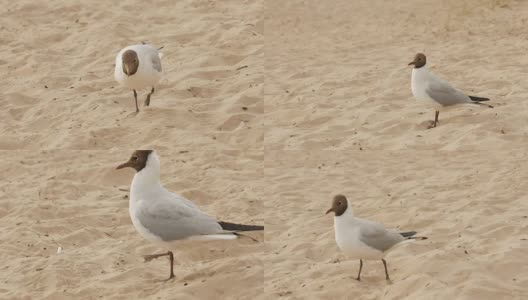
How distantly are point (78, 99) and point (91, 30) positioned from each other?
6.38 ft

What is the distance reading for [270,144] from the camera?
382 inches

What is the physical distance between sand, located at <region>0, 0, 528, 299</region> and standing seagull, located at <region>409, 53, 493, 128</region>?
0.18 m

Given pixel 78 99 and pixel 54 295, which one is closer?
pixel 54 295

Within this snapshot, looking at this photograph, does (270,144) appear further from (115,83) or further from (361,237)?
(361,237)

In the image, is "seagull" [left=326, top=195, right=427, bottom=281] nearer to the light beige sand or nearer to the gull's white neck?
the gull's white neck

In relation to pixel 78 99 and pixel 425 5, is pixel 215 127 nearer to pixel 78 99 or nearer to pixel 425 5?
pixel 78 99

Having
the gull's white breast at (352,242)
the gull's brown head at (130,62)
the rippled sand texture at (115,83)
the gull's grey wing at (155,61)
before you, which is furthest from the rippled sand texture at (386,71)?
the gull's white breast at (352,242)

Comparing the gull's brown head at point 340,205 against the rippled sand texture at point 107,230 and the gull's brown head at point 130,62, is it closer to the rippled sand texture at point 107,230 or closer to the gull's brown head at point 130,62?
the rippled sand texture at point 107,230

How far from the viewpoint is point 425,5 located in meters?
13.0

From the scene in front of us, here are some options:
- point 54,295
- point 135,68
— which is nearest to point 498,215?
point 54,295

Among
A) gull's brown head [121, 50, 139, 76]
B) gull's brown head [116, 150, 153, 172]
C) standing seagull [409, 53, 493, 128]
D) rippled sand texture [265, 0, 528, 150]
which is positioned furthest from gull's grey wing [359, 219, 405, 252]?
gull's brown head [121, 50, 139, 76]

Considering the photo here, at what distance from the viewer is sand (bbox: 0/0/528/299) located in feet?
24.2

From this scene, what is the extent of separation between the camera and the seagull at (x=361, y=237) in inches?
280

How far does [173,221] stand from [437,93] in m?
3.49
